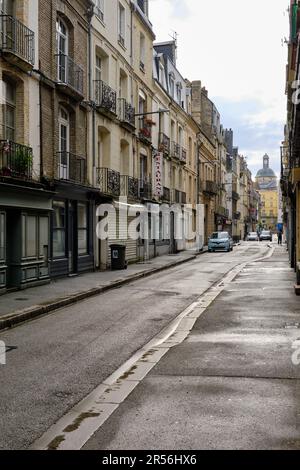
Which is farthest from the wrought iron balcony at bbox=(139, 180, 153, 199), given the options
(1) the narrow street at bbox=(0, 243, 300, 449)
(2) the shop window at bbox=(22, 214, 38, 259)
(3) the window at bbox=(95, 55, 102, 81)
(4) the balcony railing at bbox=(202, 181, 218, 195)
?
(4) the balcony railing at bbox=(202, 181, 218, 195)

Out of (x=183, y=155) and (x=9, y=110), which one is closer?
(x=9, y=110)

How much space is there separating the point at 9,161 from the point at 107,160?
28.2 ft

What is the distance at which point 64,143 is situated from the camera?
1795cm

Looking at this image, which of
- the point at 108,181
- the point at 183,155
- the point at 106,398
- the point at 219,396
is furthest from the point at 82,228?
the point at 183,155

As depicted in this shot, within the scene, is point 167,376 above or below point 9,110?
below

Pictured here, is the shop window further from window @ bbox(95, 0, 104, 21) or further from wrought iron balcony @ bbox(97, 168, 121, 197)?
window @ bbox(95, 0, 104, 21)

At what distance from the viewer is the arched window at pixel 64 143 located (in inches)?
683

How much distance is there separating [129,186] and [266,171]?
483 ft

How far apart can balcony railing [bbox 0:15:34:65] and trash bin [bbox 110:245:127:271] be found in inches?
330

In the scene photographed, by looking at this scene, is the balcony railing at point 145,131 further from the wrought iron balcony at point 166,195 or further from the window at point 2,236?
the window at point 2,236

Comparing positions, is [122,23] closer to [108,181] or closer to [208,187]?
[108,181]

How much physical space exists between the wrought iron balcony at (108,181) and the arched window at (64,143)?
2658 millimetres

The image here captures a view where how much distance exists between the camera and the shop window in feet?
46.5

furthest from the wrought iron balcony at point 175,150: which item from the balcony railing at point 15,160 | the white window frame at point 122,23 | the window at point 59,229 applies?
the balcony railing at point 15,160
